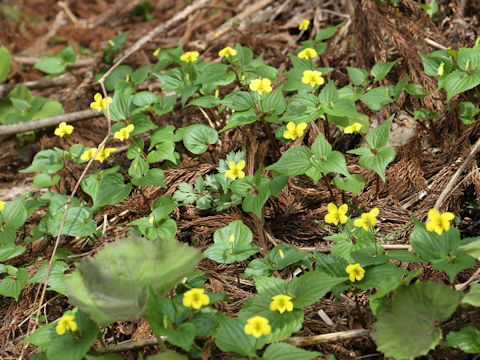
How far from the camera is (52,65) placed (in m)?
3.99

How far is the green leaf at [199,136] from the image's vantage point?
9.58 ft

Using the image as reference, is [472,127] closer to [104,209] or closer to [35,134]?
[104,209]

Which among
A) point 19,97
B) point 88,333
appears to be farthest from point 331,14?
point 88,333

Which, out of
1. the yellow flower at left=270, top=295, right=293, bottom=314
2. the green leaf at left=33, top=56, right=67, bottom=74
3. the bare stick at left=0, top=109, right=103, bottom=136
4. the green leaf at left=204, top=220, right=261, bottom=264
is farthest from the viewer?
the green leaf at left=33, top=56, right=67, bottom=74

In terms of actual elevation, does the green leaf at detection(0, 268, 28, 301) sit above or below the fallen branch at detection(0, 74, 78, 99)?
below

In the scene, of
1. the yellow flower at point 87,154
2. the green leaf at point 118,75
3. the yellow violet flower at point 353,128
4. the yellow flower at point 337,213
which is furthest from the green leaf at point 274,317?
the green leaf at point 118,75

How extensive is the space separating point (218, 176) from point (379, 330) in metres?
1.36

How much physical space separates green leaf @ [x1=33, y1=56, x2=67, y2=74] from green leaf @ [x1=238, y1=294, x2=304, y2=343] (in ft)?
9.88

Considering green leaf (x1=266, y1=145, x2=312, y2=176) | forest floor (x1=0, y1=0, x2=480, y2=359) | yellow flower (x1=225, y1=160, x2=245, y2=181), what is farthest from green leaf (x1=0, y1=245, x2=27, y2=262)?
green leaf (x1=266, y1=145, x2=312, y2=176)

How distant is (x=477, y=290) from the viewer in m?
1.78

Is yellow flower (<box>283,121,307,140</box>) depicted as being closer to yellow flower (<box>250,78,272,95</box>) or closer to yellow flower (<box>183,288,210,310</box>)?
yellow flower (<box>250,78,272,95</box>)

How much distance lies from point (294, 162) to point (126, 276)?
1.10 meters

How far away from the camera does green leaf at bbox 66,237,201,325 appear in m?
1.81

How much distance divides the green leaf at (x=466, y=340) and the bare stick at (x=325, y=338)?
338 mm
